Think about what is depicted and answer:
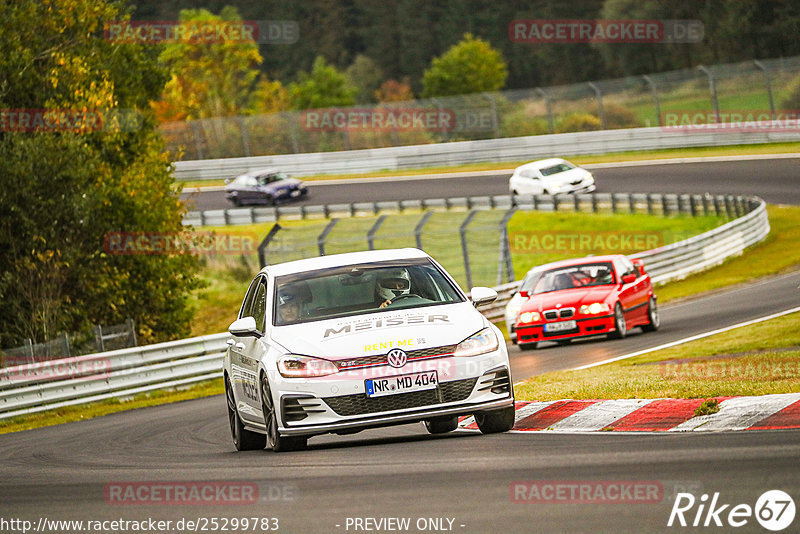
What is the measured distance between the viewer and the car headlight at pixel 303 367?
9.22 m

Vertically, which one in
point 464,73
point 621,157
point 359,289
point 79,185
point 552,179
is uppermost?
point 359,289

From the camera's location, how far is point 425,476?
745 cm

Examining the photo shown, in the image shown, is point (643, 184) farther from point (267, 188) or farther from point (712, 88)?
point (267, 188)

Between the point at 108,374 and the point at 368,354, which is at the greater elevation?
the point at 368,354

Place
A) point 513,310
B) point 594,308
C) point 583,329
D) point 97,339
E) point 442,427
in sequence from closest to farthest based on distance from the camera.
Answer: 1. point 442,427
2. point 594,308
3. point 583,329
4. point 513,310
5. point 97,339

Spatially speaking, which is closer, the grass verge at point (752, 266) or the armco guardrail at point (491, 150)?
the grass verge at point (752, 266)

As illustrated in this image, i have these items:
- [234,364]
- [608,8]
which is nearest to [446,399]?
[234,364]

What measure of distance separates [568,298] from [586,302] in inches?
12.8

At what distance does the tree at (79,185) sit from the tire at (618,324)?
1126 cm

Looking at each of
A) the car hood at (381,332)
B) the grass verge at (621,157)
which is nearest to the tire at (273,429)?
the car hood at (381,332)

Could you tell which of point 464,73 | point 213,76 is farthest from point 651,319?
point 464,73

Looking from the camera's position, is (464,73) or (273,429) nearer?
(273,429)

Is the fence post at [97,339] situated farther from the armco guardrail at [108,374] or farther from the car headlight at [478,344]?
the car headlight at [478,344]

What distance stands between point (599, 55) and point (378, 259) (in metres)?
93.3
